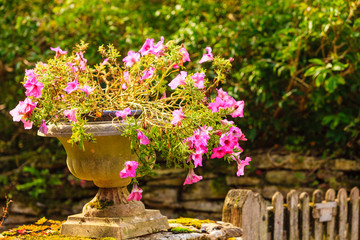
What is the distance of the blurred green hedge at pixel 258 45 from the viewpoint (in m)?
5.11

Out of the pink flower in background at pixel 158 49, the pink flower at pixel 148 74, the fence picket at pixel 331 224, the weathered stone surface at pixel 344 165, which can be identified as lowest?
the fence picket at pixel 331 224

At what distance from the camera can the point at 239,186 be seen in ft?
19.9

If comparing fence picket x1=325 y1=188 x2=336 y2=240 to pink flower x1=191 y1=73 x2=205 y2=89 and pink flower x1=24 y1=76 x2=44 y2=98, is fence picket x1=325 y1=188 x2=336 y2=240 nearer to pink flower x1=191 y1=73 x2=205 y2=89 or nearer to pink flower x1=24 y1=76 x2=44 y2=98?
pink flower x1=191 y1=73 x2=205 y2=89

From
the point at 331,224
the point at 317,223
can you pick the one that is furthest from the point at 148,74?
the point at 331,224

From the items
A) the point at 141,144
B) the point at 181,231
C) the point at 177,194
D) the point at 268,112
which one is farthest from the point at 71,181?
Answer: the point at 141,144

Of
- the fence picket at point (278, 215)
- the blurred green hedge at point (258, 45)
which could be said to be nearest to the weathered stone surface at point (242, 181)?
the blurred green hedge at point (258, 45)

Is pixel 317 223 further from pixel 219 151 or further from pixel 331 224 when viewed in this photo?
pixel 219 151

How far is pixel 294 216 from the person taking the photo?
139 inches

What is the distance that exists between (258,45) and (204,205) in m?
2.07

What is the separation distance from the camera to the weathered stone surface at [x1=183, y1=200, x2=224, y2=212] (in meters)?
5.93

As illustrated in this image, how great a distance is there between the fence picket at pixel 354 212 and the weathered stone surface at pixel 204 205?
6.63ft

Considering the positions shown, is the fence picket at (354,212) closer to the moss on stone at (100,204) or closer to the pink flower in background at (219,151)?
the pink flower in background at (219,151)

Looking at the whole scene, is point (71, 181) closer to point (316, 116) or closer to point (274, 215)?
point (316, 116)

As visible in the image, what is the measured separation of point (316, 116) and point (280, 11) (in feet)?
4.48
